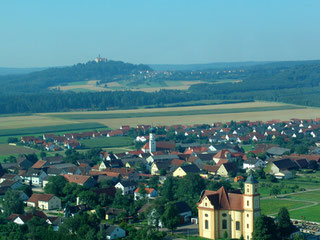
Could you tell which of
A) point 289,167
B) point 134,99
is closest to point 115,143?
point 289,167

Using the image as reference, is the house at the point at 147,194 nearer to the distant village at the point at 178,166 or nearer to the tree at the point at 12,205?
the distant village at the point at 178,166

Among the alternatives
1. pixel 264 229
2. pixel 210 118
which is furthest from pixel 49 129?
pixel 264 229

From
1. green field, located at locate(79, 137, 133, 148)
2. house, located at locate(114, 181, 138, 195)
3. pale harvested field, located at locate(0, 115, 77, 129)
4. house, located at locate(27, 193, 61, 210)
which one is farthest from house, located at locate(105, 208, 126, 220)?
pale harvested field, located at locate(0, 115, 77, 129)

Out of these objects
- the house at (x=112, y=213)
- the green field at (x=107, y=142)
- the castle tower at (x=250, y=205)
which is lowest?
the green field at (x=107, y=142)

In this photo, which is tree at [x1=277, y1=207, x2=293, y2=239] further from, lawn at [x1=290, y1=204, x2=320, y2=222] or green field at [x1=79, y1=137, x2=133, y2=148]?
green field at [x1=79, y1=137, x2=133, y2=148]

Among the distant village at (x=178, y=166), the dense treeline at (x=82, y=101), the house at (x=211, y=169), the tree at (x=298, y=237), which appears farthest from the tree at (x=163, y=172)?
the dense treeline at (x=82, y=101)
